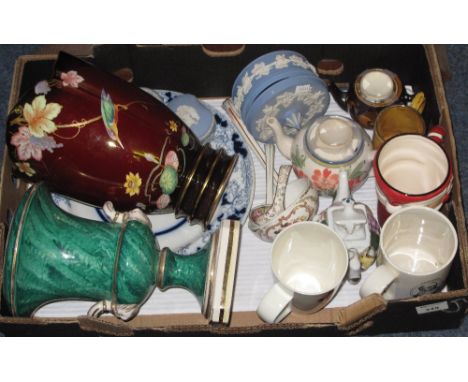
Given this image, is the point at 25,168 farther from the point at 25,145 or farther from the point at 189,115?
the point at 189,115

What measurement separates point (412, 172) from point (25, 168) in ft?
2.04

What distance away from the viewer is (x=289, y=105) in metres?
1.14

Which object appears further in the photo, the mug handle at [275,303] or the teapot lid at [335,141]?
the teapot lid at [335,141]

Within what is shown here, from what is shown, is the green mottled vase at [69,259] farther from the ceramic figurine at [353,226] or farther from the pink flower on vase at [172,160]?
the ceramic figurine at [353,226]

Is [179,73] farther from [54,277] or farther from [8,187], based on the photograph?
[54,277]

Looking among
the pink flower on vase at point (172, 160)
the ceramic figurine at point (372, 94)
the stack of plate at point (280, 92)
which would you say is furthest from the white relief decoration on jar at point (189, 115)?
the ceramic figurine at point (372, 94)

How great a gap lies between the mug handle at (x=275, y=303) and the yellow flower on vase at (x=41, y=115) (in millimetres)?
383

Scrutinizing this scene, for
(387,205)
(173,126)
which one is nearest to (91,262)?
(173,126)

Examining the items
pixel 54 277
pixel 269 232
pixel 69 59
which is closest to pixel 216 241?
pixel 269 232

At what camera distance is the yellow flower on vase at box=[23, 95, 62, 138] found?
910 mm

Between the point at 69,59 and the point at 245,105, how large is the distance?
33cm

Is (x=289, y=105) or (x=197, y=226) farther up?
(x=289, y=105)

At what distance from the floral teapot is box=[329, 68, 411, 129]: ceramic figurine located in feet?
0.38

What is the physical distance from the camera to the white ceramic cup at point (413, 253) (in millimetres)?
949
